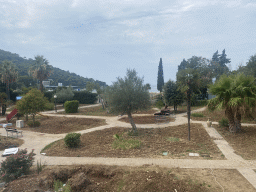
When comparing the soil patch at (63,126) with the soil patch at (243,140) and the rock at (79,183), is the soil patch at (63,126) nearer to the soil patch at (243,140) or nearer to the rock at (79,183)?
the rock at (79,183)

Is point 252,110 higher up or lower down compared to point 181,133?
higher up

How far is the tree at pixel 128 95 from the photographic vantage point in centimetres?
1023

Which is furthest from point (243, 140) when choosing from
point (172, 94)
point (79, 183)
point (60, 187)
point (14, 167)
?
point (172, 94)

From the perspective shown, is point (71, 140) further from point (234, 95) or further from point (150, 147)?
point (234, 95)

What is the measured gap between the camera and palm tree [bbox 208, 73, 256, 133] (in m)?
9.12

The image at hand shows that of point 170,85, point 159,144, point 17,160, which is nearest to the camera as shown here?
point 17,160

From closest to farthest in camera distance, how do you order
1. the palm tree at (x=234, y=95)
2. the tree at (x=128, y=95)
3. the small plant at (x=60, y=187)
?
the small plant at (x=60, y=187), the palm tree at (x=234, y=95), the tree at (x=128, y=95)

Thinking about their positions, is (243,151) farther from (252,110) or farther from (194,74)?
(194,74)

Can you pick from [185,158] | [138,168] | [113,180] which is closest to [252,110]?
[185,158]

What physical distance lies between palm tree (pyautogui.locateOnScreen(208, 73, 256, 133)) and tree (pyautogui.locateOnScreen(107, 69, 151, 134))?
4.04 meters

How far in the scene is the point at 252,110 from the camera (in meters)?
9.23

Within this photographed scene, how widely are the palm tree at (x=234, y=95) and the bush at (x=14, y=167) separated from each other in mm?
9108

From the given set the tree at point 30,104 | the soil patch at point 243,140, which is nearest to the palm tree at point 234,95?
the soil patch at point 243,140

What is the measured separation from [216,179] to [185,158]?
1779 millimetres
